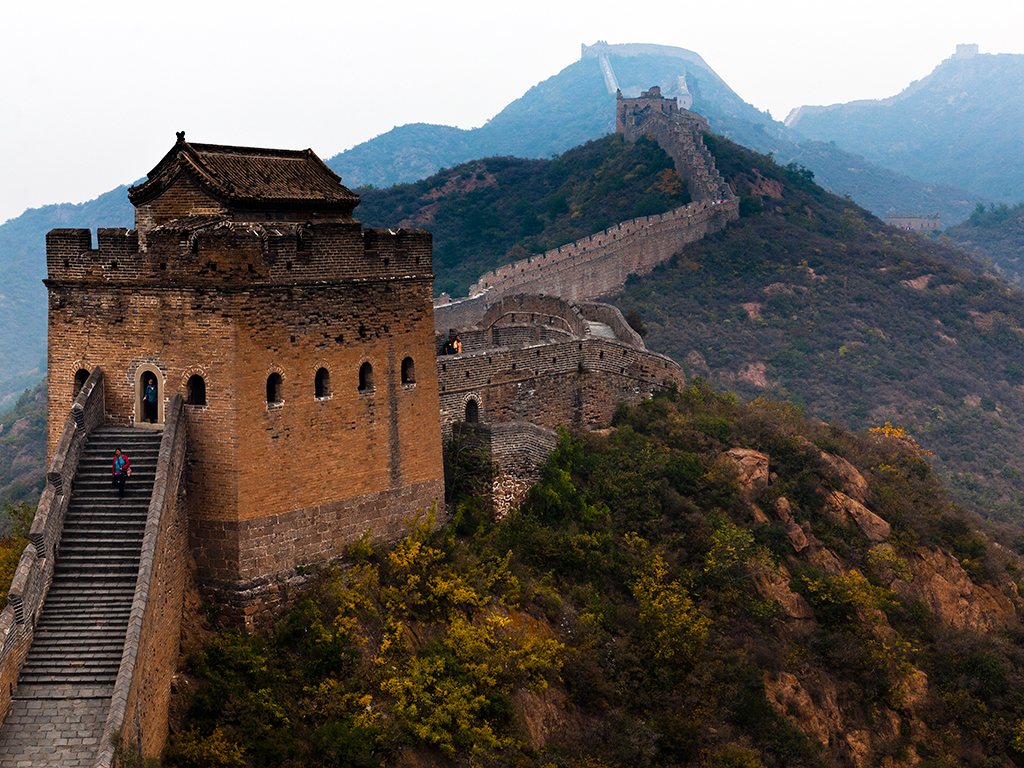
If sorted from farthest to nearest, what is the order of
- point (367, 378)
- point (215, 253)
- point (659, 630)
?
point (659, 630) → point (367, 378) → point (215, 253)

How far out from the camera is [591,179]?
240 ft

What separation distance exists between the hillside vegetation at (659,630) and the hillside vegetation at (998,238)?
9028cm

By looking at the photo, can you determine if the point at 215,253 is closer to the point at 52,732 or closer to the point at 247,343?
the point at 247,343

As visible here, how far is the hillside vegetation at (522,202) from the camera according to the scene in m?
65.8

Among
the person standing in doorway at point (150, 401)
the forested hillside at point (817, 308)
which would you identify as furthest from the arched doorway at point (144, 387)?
the forested hillside at point (817, 308)

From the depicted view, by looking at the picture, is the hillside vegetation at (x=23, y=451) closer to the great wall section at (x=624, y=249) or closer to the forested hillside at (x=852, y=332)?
the great wall section at (x=624, y=249)

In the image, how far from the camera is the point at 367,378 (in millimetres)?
15945

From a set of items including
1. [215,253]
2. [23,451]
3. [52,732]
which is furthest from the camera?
[23,451]

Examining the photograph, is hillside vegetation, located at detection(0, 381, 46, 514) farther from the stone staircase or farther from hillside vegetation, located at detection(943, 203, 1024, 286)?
hillside vegetation, located at detection(943, 203, 1024, 286)

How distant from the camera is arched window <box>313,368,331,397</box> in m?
15.2

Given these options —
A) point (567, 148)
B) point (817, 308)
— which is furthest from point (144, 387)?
point (567, 148)

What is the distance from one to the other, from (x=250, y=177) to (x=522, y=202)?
6003cm

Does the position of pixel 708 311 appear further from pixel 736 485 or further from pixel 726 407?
pixel 736 485

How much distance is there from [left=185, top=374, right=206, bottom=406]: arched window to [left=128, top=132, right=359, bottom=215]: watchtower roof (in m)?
2.69
